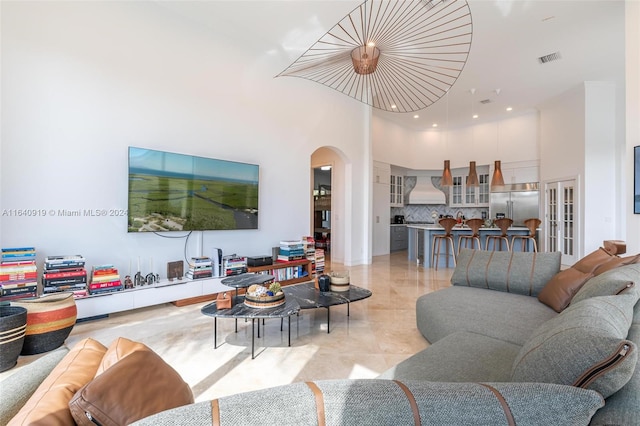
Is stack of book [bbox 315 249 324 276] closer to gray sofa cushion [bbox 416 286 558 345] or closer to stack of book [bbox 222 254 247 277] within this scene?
stack of book [bbox 222 254 247 277]

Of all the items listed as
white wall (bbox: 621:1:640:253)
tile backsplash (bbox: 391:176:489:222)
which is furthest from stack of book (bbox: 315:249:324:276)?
tile backsplash (bbox: 391:176:489:222)

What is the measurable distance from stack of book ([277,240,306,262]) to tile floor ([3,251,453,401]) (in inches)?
59.0

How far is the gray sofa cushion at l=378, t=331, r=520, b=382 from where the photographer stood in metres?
1.42

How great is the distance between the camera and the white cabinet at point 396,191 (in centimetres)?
936

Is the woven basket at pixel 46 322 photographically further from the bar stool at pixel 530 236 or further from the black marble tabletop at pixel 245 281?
the bar stool at pixel 530 236

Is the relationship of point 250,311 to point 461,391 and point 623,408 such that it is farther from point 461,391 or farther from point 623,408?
point 623,408

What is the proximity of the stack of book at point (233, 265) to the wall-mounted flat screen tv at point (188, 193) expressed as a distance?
45cm

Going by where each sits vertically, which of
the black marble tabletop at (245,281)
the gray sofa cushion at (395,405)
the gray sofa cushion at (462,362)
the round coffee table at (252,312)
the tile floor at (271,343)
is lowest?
the tile floor at (271,343)

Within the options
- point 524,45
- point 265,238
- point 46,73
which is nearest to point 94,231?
point 46,73

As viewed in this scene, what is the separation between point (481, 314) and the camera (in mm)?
2303

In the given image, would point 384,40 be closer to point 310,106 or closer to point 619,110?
point 310,106

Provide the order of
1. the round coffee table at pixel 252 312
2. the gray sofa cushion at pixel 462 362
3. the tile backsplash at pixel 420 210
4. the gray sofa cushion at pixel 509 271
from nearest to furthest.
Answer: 1. the gray sofa cushion at pixel 462 362
2. the round coffee table at pixel 252 312
3. the gray sofa cushion at pixel 509 271
4. the tile backsplash at pixel 420 210

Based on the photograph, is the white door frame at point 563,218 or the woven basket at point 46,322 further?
the white door frame at point 563,218

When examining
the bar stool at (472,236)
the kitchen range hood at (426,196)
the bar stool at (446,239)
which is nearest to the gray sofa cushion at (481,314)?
the bar stool at (446,239)
